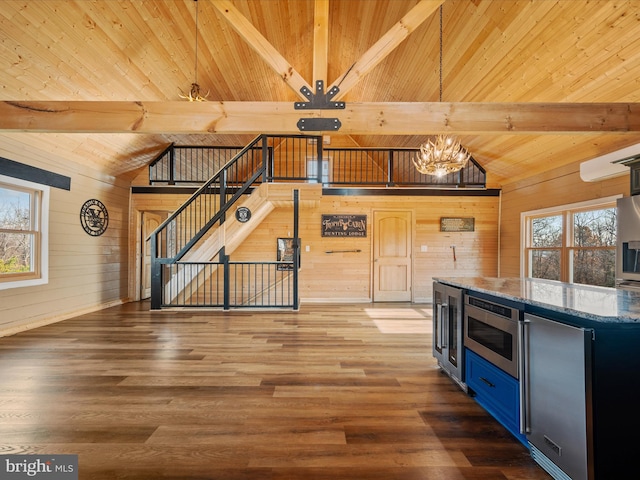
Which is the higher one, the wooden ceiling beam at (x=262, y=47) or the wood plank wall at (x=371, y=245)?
the wooden ceiling beam at (x=262, y=47)

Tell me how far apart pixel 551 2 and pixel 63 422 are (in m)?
5.85

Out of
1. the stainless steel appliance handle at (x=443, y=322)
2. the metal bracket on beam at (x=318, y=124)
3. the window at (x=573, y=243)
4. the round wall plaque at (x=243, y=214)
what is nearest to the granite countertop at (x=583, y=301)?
the stainless steel appliance handle at (x=443, y=322)

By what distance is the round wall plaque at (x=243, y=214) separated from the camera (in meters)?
5.86

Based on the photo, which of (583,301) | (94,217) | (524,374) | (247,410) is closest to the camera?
(583,301)

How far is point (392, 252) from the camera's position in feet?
24.1

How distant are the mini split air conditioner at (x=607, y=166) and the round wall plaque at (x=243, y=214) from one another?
532cm

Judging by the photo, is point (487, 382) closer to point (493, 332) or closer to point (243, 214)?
point (493, 332)

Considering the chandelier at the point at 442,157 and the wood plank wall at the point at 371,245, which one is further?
the wood plank wall at the point at 371,245

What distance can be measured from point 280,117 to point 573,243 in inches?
207

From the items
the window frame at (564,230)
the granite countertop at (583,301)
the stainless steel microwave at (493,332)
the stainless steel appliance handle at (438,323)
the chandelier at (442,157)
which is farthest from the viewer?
the window frame at (564,230)

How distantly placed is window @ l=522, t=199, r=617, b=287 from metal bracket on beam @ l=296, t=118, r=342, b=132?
13.7 feet

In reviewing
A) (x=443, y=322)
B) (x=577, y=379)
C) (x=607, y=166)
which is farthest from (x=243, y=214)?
(x=607, y=166)

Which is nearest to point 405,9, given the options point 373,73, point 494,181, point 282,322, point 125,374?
point 373,73

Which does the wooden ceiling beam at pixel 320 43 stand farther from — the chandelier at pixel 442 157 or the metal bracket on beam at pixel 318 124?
the chandelier at pixel 442 157
